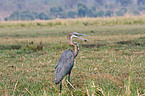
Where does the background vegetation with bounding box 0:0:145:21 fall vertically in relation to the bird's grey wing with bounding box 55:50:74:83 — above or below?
below

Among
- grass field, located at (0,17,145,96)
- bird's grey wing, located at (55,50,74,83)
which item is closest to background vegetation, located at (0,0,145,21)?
grass field, located at (0,17,145,96)

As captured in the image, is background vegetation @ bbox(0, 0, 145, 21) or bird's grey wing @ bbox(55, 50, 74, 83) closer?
bird's grey wing @ bbox(55, 50, 74, 83)

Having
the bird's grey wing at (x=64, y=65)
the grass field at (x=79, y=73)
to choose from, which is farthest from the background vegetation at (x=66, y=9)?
the bird's grey wing at (x=64, y=65)

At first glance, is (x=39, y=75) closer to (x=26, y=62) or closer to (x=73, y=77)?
(x=73, y=77)

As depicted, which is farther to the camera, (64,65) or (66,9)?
(66,9)

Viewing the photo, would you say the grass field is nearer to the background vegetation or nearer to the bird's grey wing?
the bird's grey wing

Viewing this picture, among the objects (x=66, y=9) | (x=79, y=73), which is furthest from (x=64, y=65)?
(x=66, y=9)

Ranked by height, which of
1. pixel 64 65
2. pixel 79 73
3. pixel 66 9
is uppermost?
pixel 64 65

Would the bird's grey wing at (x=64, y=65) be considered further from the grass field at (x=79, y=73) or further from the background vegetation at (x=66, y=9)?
A: the background vegetation at (x=66, y=9)

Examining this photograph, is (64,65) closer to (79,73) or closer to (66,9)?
(79,73)

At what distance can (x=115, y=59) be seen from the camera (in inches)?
233

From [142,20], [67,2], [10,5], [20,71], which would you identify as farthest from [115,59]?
[67,2]

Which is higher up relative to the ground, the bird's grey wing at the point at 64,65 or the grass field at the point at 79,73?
the bird's grey wing at the point at 64,65

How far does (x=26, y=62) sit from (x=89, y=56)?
1.53m
